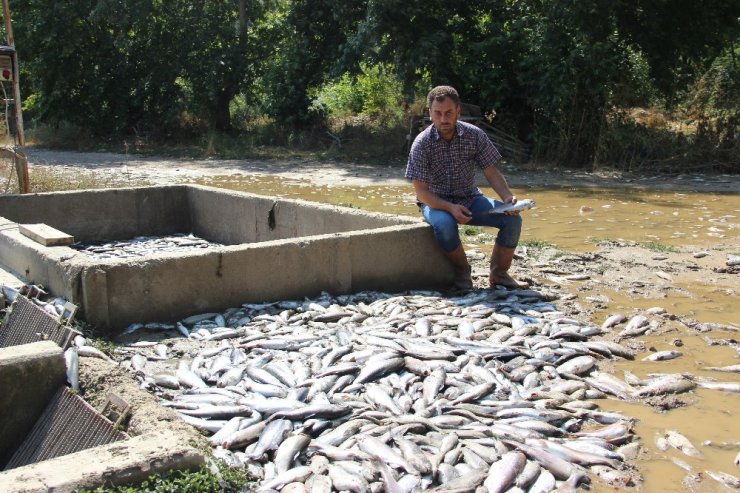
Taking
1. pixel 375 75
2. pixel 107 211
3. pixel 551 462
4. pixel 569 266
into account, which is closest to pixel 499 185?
pixel 569 266

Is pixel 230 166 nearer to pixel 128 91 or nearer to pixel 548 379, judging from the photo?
pixel 128 91

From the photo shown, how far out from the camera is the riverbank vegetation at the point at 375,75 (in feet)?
54.6

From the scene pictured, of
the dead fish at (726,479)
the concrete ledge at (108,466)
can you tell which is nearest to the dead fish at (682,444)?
the dead fish at (726,479)

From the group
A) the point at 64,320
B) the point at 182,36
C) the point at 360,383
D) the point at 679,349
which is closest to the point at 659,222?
the point at 679,349

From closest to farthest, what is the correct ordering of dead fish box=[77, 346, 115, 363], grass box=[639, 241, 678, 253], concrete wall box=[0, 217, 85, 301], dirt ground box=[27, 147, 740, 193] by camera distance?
dead fish box=[77, 346, 115, 363] < concrete wall box=[0, 217, 85, 301] < grass box=[639, 241, 678, 253] < dirt ground box=[27, 147, 740, 193]

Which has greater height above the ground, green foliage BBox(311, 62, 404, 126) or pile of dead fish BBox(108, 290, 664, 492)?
green foliage BBox(311, 62, 404, 126)

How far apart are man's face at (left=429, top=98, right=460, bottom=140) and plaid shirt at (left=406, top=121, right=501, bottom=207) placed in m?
0.14

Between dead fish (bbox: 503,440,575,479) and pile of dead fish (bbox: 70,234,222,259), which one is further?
pile of dead fish (bbox: 70,234,222,259)

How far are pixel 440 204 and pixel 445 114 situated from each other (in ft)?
2.46

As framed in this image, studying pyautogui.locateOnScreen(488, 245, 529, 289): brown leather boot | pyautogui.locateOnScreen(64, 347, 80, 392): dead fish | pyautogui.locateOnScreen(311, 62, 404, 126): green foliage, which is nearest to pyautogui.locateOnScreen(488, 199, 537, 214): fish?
pyautogui.locateOnScreen(488, 245, 529, 289): brown leather boot

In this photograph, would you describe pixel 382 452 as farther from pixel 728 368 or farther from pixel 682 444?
pixel 728 368

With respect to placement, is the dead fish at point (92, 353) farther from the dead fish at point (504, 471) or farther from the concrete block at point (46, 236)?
the dead fish at point (504, 471)

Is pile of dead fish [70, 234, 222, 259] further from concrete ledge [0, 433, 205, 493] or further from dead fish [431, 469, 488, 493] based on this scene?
dead fish [431, 469, 488, 493]

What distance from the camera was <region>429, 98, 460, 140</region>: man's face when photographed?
6477 millimetres
